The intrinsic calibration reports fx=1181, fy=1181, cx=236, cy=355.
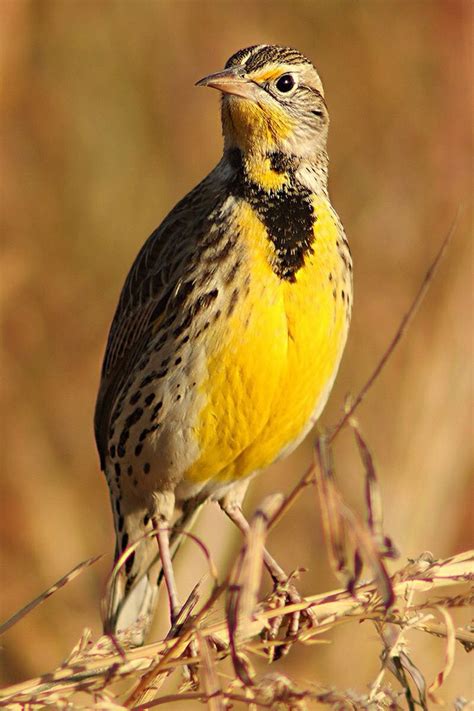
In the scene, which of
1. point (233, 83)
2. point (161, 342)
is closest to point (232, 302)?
point (161, 342)

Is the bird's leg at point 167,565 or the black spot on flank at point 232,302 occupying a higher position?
the black spot on flank at point 232,302

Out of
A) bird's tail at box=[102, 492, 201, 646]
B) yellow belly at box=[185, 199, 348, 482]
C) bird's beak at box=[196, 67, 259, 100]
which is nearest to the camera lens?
yellow belly at box=[185, 199, 348, 482]

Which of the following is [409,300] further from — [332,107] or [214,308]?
[214,308]

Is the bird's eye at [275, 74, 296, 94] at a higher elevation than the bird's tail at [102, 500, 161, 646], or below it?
higher

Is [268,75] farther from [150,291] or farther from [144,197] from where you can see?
[144,197]

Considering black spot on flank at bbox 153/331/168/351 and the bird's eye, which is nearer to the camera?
black spot on flank at bbox 153/331/168/351

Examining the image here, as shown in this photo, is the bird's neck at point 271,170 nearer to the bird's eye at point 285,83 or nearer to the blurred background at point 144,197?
the bird's eye at point 285,83

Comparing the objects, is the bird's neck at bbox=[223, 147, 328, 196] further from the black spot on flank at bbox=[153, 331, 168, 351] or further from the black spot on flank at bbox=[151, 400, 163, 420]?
the black spot on flank at bbox=[151, 400, 163, 420]

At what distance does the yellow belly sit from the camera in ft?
8.82

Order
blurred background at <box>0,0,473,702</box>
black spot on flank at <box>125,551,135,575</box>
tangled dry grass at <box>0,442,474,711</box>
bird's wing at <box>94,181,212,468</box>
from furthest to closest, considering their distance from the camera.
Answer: blurred background at <box>0,0,473,702</box>, black spot on flank at <box>125,551,135,575</box>, bird's wing at <box>94,181,212,468</box>, tangled dry grass at <box>0,442,474,711</box>

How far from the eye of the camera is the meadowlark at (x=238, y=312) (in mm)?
2719

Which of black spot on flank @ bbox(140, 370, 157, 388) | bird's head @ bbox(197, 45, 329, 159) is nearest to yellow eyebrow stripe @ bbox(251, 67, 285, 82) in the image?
bird's head @ bbox(197, 45, 329, 159)

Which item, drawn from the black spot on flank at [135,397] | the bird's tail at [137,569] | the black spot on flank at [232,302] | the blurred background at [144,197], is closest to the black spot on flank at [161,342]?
the black spot on flank at [135,397]

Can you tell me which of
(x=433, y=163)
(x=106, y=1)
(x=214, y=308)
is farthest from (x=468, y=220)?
(x=106, y=1)
